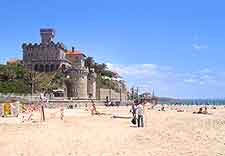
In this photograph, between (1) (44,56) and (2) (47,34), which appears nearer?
(1) (44,56)

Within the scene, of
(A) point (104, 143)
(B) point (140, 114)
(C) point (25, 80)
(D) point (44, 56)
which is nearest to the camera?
(A) point (104, 143)

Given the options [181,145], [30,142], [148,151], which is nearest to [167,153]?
[148,151]

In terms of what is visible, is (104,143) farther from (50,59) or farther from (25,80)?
(50,59)

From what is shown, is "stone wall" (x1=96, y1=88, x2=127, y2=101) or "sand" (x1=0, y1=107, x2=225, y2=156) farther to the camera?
"stone wall" (x1=96, y1=88, x2=127, y2=101)

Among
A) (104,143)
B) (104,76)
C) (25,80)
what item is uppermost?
(104,76)

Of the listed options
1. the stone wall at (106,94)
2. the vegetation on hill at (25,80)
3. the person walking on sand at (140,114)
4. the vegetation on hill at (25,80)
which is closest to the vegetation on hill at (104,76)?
the stone wall at (106,94)

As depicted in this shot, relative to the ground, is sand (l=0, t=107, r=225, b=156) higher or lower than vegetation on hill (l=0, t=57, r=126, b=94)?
lower

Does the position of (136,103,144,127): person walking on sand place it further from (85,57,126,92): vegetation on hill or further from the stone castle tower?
(85,57,126,92): vegetation on hill

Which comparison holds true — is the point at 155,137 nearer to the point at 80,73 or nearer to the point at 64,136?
the point at 64,136

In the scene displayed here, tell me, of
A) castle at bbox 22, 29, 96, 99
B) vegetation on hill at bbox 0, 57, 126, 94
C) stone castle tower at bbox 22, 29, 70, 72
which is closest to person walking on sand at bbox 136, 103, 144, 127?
vegetation on hill at bbox 0, 57, 126, 94

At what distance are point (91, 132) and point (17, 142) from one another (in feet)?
16.6

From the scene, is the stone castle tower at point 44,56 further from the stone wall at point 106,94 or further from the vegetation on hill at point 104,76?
the vegetation on hill at point 104,76

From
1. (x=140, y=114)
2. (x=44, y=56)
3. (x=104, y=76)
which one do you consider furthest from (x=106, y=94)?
(x=140, y=114)

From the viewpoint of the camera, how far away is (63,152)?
1549 cm
